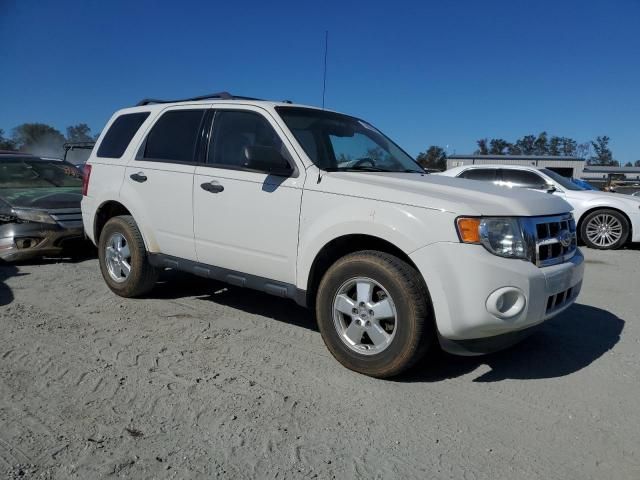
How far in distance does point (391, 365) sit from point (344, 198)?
116 centimetres

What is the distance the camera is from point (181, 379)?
3342mm

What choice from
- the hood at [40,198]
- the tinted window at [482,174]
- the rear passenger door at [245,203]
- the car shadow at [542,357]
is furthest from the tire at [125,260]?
the tinted window at [482,174]

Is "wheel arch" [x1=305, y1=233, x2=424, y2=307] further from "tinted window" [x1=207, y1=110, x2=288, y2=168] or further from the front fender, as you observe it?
"tinted window" [x1=207, y1=110, x2=288, y2=168]

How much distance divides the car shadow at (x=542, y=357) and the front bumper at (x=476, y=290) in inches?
19.8

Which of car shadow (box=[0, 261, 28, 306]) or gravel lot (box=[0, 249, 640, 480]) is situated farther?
car shadow (box=[0, 261, 28, 306])

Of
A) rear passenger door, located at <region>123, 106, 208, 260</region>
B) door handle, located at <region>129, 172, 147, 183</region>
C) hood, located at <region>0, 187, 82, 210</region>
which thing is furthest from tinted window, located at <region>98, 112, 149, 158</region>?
hood, located at <region>0, 187, 82, 210</region>

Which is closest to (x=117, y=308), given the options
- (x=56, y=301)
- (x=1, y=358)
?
(x=56, y=301)

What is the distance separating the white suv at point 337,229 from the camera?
10.0ft

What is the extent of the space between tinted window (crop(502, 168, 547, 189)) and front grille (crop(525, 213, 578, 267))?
724cm

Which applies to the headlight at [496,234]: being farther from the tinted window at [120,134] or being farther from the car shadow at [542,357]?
the tinted window at [120,134]

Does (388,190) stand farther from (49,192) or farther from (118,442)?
(49,192)

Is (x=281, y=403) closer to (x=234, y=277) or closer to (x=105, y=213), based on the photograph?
(x=234, y=277)

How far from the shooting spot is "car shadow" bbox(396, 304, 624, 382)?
359 centimetres

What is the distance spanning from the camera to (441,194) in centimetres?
329
